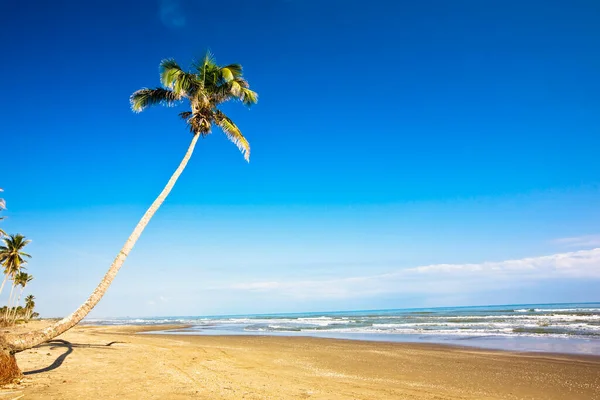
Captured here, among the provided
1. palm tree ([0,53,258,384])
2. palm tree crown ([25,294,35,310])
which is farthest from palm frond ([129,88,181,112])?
palm tree crown ([25,294,35,310])

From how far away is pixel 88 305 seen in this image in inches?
358

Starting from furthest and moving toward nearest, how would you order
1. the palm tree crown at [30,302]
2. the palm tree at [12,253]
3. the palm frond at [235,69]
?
the palm tree crown at [30,302]
the palm tree at [12,253]
the palm frond at [235,69]

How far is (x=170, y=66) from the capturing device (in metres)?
13.3

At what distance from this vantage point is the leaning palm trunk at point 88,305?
756cm

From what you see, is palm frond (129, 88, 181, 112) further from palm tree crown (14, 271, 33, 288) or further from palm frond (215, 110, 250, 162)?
palm tree crown (14, 271, 33, 288)

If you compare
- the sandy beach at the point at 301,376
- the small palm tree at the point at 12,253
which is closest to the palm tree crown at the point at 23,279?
the small palm tree at the point at 12,253

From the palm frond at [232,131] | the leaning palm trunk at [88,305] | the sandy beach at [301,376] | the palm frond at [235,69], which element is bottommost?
the sandy beach at [301,376]

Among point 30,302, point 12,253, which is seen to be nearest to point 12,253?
point 12,253

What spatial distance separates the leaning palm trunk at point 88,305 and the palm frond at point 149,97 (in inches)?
103

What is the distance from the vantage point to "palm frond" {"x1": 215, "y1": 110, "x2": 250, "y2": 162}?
45.4 feet

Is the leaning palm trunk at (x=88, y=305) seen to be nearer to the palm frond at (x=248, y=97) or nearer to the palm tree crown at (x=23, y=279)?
the palm frond at (x=248, y=97)

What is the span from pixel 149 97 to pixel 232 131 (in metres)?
3.75

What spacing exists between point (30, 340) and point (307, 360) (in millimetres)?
11578

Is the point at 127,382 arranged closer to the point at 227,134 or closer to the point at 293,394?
the point at 293,394
